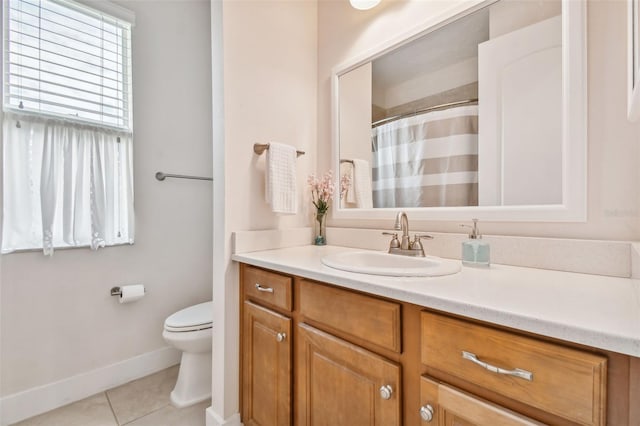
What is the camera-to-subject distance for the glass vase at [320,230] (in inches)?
63.7

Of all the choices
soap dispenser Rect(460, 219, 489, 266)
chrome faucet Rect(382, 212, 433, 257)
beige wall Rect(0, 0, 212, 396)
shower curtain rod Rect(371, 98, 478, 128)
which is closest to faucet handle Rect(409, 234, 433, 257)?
chrome faucet Rect(382, 212, 433, 257)

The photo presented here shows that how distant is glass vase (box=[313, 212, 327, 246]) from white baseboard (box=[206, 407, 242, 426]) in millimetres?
921

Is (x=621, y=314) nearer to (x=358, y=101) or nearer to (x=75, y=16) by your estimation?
(x=358, y=101)

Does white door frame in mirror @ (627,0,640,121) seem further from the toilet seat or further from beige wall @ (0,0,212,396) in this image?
beige wall @ (0,0,212,396)

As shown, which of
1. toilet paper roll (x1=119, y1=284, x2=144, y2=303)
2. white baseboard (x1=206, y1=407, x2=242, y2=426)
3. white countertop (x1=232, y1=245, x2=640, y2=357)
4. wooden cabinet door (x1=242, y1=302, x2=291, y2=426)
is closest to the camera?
white countertop (x1=232, y1=245, x2=640, y2=357)

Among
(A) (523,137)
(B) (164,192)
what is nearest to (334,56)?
(A) (523,137)

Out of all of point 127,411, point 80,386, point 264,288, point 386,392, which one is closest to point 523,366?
point 386,392

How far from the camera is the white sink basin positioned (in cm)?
83

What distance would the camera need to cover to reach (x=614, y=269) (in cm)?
83

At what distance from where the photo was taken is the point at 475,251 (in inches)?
38.5

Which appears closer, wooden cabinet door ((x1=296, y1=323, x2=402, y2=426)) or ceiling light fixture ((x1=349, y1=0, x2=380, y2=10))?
wooden cabinet door ((x1=296, y1=323, x2=402, y2=426))

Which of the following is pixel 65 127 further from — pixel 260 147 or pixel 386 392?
pixel 386 392

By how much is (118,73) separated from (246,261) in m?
1.51

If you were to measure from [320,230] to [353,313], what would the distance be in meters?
0.84
